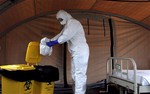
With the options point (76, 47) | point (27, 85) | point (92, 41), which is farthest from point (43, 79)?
point (92, 41)

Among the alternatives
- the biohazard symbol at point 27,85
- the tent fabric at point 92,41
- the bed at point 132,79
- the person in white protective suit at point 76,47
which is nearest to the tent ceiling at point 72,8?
the tent fabric at point 92,41

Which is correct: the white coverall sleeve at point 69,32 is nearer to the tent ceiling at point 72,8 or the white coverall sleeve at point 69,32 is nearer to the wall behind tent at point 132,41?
the tent ceiling at point 72,8

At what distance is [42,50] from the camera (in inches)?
168

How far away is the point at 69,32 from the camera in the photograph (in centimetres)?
440

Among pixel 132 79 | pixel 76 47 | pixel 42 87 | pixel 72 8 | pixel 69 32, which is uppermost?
pixel 72 8

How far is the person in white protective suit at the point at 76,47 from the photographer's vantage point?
4.39m

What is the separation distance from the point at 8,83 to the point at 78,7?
123 inches

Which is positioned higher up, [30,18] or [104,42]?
[30,18]

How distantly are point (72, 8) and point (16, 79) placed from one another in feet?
10.3

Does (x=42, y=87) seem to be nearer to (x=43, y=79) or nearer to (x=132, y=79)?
(x=43, y=79)

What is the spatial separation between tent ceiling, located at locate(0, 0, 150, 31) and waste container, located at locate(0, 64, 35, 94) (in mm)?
1834

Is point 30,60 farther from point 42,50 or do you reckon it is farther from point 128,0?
point 128,0

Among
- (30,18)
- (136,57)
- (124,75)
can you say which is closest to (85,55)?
(124,75)

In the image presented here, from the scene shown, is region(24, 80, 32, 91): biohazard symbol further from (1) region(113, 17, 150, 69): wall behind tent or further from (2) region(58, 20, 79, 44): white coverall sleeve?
(1) region(113, 17, 150, 69): wall behind tent
